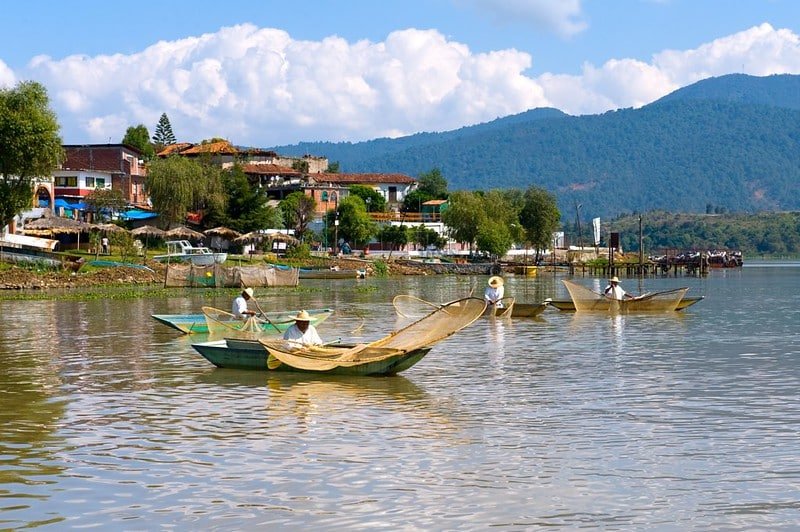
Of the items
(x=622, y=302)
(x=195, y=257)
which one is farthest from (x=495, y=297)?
(x=195, y=257)

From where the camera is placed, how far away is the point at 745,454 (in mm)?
13867

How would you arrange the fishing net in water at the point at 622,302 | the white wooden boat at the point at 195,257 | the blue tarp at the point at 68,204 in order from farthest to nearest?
the blue tarp at the point at 68,204, the white wooden boat at the point at 195,257, the fishing net in water at the point at 622,302

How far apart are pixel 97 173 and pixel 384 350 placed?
278 ft

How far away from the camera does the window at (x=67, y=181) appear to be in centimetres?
9762

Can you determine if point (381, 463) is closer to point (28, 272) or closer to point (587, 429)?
point (587, 429)

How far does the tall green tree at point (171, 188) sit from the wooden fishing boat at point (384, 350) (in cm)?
7292

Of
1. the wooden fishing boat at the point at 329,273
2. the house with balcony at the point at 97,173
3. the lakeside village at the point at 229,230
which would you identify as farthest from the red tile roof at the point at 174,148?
the wooden fishing boat at the point at 329,273

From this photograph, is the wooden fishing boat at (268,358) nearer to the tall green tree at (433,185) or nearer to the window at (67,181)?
the window at (67,181)

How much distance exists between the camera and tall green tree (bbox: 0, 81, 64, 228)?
65562mm

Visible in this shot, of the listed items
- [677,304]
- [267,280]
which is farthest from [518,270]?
[677,304]

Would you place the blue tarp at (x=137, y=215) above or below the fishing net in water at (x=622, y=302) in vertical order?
above

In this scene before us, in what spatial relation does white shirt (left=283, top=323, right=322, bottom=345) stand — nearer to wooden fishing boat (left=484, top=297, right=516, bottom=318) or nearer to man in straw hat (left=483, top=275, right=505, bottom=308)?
man in straw hat (left=483, top=275, right=505, bottom=308)

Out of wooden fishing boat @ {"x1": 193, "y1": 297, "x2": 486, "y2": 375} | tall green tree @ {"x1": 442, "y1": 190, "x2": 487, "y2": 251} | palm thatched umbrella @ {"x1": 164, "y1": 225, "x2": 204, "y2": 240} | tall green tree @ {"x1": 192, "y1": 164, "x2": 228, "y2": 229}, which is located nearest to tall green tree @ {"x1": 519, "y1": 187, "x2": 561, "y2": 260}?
tall green tree @ {"x1": 442, "y1": 190, "x2": 487, "y2": 251}

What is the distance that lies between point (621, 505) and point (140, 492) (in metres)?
5.53
